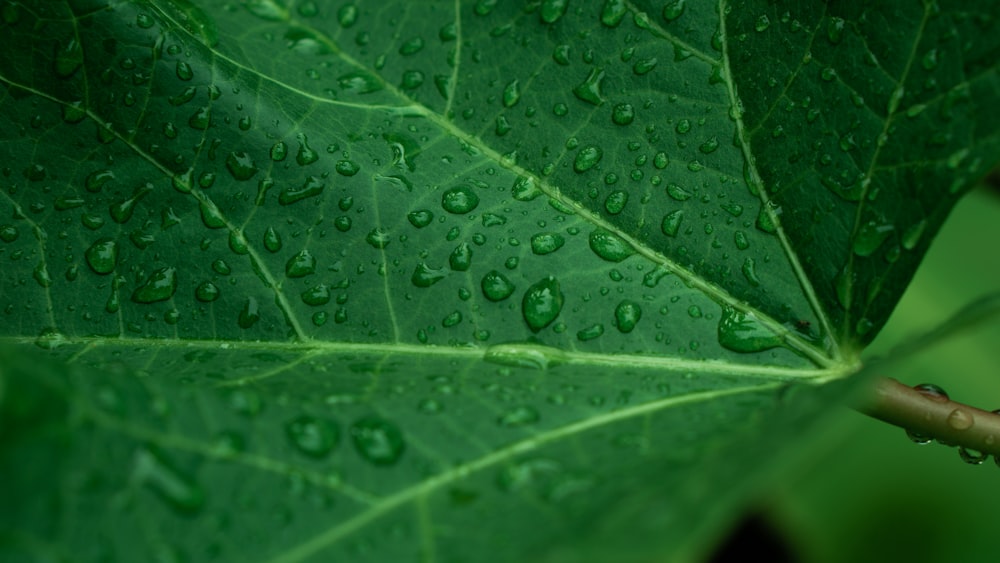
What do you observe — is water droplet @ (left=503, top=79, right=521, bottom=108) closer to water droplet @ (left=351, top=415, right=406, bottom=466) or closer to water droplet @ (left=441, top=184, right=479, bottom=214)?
water droplet @ (left=441, top=184, right=479, bottom=214)

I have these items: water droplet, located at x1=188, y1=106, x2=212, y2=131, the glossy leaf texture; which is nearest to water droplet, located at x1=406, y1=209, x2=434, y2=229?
the glossy leaf texture

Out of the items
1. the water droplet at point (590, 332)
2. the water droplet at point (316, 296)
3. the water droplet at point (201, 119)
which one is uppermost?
the water droplet at point (201, 119)

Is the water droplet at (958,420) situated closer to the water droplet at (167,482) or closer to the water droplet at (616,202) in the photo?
the water droplet at (616,202)

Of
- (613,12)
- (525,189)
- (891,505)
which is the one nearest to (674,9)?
(613,12)

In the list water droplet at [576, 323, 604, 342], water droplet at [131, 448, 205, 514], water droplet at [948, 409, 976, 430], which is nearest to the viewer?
water droplet at [131, 448, 205, 514]

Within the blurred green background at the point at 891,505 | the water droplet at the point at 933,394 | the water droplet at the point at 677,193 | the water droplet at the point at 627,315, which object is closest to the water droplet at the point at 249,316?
the water droplet at the point at 627,315

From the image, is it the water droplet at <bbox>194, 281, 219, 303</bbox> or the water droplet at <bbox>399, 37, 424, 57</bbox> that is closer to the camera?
the water droplet at <bbox>194, 281, 219, 303</bbox>

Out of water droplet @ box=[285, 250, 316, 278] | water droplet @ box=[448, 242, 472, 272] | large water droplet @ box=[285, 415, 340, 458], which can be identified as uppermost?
water droplet @ box=[448, 242, 472, 272]
